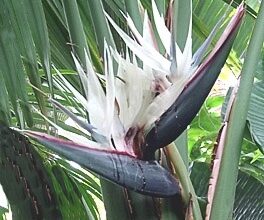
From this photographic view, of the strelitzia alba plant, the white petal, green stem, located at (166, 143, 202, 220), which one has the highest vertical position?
the white petal

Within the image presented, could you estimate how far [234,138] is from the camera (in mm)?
498

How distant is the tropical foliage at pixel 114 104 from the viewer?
448 mm

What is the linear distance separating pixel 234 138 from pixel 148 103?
3.7 inches

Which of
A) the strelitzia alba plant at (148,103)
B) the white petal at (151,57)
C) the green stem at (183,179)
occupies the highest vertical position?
the white petal at (151,57)

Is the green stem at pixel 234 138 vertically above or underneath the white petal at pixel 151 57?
underneath

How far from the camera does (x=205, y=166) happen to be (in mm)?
746

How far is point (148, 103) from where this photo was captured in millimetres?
446

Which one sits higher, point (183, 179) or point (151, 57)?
point (151, 57)

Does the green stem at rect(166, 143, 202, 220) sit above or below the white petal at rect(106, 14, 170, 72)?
below

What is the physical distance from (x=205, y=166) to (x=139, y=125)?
314mm

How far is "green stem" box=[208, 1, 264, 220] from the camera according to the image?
1.57 feet

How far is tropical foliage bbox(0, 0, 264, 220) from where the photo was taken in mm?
448

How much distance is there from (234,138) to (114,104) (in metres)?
0.12

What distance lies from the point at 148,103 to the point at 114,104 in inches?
1.0
